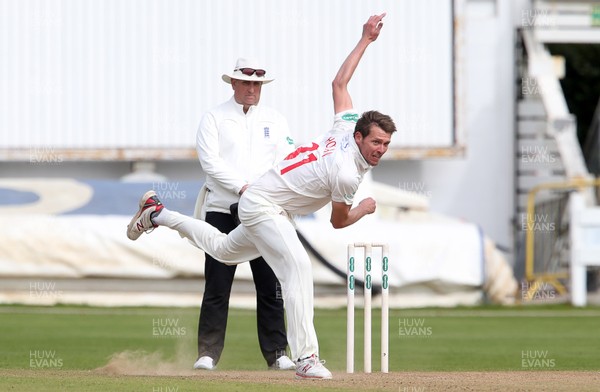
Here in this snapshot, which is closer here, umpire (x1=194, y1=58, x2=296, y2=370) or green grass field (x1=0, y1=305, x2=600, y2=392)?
green grass field (x1=0, y1=305, x2=600, y2=392)

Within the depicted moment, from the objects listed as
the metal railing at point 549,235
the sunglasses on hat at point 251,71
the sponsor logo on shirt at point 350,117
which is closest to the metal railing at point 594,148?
the metal railing at point 549,235

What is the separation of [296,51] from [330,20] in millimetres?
713

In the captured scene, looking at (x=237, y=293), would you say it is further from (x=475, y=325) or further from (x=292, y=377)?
(x=292, y=377)

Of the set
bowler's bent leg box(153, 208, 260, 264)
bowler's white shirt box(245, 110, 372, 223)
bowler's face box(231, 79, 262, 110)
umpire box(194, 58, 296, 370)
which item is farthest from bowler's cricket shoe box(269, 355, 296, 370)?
bowler's face box(231, 79, 262, 110)

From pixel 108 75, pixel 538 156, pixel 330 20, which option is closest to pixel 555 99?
pixel 538 156

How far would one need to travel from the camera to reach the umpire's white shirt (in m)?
9.24

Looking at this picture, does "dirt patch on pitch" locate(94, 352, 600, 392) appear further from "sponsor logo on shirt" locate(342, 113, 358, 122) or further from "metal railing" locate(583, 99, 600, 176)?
"metal railing" locate(583, 99, 600, 176)

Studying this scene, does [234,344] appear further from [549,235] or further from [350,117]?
[549,235]

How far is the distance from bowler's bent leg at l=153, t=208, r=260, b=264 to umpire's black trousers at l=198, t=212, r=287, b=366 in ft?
1.07

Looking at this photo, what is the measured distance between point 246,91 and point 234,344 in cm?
333

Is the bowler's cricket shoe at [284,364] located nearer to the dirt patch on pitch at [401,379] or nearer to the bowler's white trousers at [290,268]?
the dirt patch on pitch at [401,379]

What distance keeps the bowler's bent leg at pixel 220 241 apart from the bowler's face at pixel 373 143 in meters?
1.00

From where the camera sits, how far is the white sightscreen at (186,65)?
70.0ft

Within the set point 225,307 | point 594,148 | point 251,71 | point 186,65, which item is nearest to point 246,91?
point 251,71
